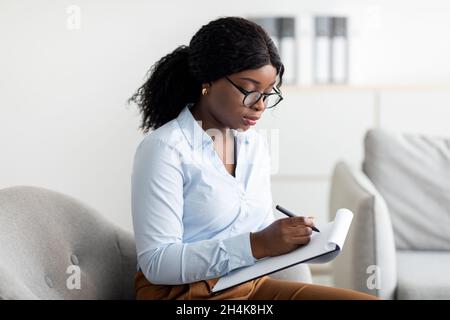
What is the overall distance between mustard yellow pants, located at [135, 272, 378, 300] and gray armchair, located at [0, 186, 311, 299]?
0.18 meters

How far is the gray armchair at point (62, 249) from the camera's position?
1.55 m

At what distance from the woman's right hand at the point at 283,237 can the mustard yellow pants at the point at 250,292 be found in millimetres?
121

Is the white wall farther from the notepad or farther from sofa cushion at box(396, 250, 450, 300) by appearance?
the notepad

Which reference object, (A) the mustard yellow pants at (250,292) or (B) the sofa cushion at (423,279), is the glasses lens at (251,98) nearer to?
(A) the mustard yellow pants at (250,292)

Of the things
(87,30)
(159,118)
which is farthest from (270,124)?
(159,118)

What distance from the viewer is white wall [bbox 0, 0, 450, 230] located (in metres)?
3.54

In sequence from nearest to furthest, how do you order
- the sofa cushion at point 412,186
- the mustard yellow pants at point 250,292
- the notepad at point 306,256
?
the notepad at point 306,256 < the mustard yellow pants at point 250,292 < the sofa cushion at point 412,186

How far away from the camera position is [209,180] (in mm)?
1545

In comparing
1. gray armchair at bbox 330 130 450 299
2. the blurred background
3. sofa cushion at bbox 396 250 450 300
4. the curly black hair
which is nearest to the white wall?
the blurred background

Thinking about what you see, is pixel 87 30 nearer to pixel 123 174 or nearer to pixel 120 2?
pixel 120 2

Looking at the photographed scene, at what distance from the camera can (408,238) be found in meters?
2.62

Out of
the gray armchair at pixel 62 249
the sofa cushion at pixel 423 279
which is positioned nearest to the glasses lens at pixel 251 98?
the gray armchair at pixel 62 249

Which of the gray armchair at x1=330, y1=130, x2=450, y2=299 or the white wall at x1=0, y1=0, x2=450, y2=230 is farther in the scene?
the white wall at x1=0, y1=0, x2=450, y2=230

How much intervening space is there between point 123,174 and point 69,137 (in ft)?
0.98
